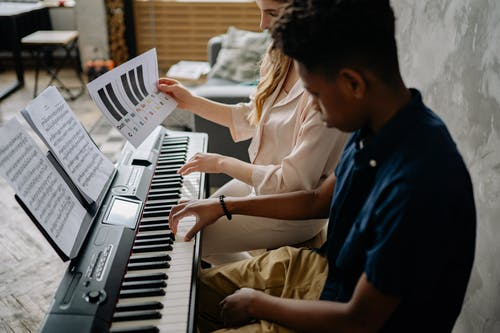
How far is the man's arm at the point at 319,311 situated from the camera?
0.93 meters

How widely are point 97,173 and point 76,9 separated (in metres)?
5.15

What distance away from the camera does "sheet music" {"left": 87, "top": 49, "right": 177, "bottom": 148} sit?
A: 4.97ft

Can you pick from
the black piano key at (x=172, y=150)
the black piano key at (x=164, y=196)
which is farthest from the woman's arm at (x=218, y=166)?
the black piano key at (x=172, y=150)

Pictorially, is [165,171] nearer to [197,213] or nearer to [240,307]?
[197,213]

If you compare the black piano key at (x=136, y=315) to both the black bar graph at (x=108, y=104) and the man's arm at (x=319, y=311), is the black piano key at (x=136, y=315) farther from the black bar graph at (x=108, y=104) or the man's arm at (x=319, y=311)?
the black bar graph at (x=108, y=104)

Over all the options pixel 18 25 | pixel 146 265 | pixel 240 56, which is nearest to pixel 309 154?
pixel 146 265

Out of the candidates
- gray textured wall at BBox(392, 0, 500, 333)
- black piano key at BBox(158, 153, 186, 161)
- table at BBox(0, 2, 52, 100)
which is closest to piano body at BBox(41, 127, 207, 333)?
black piano key at BBox(158, 153, 186, 161)

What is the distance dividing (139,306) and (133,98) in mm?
776

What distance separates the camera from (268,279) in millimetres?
1361

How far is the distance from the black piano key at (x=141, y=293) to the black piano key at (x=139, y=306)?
1.3 inches

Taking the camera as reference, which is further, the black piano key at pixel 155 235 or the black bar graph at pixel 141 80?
the black bar graph at pixel 141 80

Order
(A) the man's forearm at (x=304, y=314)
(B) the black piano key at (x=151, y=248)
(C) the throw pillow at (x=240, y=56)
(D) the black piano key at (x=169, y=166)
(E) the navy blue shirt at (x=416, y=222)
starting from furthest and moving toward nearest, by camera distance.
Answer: (C) the throw pillow at (x=240, y=56)
(D) the black piano key at (x=169, y=166)
(B) the black piano key at (x=151, y=248)
(A) the man's forearm at (x=304, y=314)
(E) the navy blue shirt at (x=416, y=222)

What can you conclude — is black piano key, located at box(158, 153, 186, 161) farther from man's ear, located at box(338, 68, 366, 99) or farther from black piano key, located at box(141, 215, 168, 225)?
man's ear, located at box(338, 68, 366, 99)

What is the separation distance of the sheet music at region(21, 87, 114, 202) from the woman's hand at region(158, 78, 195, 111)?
0.44 meters
